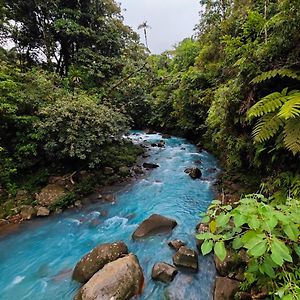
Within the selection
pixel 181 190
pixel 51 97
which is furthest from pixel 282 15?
pixel 51 97

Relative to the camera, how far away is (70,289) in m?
3.32

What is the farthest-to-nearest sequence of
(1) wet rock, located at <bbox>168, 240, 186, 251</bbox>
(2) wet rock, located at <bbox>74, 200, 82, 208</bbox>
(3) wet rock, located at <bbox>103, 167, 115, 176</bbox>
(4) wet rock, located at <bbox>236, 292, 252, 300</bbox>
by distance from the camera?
(3) wet rock, located at <bbox>103, 167, 115, 176</bbox> < (2) wet rock, located at <bbox>74, 200, 82, 208</bbox> < (1) wet rock, located at <bbox>168, 240, 186, 251</bbox> < (4) wet rock, located at <bbox>236, 292, 252, 300</bbox>

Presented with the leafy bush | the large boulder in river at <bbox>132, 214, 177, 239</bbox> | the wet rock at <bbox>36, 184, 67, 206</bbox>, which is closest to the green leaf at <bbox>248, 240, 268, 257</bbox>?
the large boulder in river at <bbox>132, 214, 177, 239</bbox>

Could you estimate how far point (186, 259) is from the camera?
136 inches

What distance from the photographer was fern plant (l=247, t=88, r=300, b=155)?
2.63m

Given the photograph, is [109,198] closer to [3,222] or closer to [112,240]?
[112,240]

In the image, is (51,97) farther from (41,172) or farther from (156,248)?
(156,248)

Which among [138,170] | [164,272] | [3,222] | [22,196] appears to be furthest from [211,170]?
[3,222]

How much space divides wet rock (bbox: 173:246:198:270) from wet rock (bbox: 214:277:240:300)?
1.66 ft

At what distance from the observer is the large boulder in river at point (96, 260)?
135 inches

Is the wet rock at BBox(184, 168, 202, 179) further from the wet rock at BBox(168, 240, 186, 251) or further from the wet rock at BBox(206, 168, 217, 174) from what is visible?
the wet rock at BBox(168, 240, 186, 251)

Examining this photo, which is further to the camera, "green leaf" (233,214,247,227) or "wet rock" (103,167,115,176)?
"wet rock" (103,167,115,176)

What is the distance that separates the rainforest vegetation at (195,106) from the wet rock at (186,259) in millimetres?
939

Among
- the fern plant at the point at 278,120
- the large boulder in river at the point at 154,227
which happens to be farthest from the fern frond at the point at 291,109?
the large boulder in river at the point at 154,227
